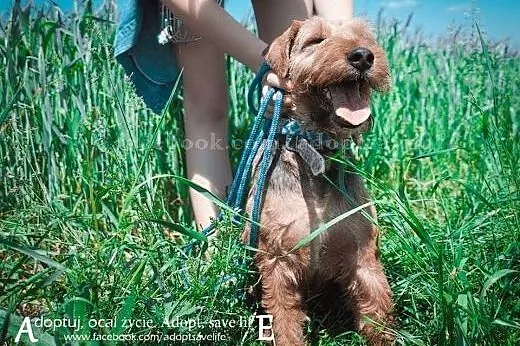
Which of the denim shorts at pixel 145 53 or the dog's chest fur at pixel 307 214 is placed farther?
the denim shorts at pixel 145 53

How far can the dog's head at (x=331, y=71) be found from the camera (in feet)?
5.89

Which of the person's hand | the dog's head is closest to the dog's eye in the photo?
the dog's head

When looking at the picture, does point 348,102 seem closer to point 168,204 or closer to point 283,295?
point 283,295

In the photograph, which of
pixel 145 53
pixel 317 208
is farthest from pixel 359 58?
pixel 145 53

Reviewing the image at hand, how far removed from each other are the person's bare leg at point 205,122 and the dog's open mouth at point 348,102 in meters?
0.84

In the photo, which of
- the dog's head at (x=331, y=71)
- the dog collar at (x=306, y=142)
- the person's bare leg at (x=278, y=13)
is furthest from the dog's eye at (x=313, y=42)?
the person's bare leg at (x=278, y=13)

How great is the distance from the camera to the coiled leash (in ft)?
6.53

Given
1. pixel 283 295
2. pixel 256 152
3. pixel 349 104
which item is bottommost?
pixel 283 295

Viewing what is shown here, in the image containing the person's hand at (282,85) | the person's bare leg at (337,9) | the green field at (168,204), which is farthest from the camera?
the person's bare leg at (337,9)

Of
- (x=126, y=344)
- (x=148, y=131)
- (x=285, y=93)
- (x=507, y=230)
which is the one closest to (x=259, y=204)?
(x=285, y=93)

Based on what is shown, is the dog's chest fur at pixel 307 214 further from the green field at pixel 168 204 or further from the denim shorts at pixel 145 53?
the denim shorts at pixel 145 53

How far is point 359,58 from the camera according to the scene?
5.84 ft

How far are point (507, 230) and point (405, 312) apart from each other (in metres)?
0.46

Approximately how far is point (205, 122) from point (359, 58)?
1.04m
